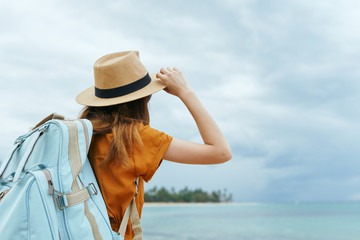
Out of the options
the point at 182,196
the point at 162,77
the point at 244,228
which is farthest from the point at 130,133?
the point at 182,196

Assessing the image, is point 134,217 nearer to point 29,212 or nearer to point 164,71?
point 29,212

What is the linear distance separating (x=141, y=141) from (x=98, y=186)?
255 millimetres

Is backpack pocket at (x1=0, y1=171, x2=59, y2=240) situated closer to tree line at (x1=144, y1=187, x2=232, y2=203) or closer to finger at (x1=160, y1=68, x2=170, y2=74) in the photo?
finger at (x1=160, y1=68, x2=170, y2=74)

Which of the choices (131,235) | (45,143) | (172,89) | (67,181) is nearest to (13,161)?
(45,143)

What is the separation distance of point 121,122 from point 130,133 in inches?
4.0

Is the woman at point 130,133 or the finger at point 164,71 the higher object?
the finger at point 164,71

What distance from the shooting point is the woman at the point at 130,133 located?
1.42 m

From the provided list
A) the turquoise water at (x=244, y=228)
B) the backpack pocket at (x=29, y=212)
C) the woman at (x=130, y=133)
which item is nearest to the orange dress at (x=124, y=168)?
the woman at (x=130, y=133)

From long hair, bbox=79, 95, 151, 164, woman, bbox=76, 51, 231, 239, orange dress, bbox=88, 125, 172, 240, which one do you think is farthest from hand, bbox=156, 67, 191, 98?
orange dress, bbox=88, 125, 172, 240

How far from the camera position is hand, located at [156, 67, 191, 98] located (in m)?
1.59

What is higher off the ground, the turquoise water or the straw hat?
the straw hat

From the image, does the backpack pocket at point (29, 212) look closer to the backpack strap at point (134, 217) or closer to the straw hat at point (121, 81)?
the backpack strap at point (134, 217)

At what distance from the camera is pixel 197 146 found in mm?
1511

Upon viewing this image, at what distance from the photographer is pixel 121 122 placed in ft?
4.91
